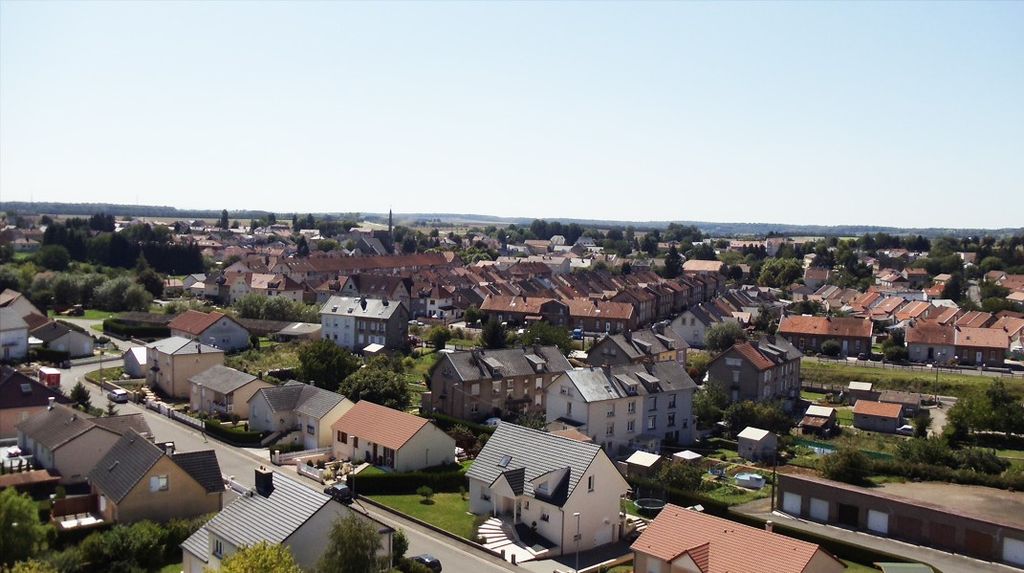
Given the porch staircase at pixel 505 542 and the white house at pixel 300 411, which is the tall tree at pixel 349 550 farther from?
the white house at pixel 300 411

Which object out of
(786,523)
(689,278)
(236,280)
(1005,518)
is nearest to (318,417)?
(786,523)

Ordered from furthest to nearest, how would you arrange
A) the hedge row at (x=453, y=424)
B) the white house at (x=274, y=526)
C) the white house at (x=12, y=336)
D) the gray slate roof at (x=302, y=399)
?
the white house at (x=12, y=336) → the hedge row at (x=453, y=424) → the gray slate roof at (x=302, y=399) → the white house at (x=274, y=526)

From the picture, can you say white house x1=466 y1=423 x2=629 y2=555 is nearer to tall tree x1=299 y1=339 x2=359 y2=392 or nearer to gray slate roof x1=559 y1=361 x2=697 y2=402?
gray slate roof x1=559 y1=361 x2=697 y2=402

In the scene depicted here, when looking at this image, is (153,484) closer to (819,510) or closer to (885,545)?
(819,510)

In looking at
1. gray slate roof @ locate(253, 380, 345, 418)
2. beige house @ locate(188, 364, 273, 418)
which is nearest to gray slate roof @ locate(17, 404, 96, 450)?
gray slate roof @ locate(253, 380, 345, 418)

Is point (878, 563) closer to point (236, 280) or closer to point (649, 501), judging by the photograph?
point (649, 501)

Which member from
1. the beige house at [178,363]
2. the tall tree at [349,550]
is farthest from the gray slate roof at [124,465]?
the beige house at [178,363]
